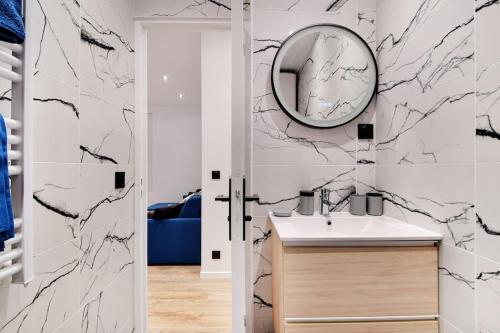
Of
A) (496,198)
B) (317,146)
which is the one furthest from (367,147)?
(496,198)

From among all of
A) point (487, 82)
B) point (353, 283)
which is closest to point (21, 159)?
point (353, 283)

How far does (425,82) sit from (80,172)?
1.60 m

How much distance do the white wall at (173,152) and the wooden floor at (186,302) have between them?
10.1 feet

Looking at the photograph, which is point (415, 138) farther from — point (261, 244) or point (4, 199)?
point (4, 199)

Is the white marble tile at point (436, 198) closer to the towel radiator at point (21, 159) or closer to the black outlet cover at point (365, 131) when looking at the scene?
the black outlet cover at point (365, 131)

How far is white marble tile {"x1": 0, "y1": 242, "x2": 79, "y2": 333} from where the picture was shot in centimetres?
87

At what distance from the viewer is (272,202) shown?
1701mm

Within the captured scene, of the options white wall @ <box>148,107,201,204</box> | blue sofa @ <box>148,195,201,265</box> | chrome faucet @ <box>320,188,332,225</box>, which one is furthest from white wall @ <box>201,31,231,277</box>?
white wall @ <box>148,107,201,204</box>

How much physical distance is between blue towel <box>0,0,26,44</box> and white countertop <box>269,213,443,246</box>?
1.05 m

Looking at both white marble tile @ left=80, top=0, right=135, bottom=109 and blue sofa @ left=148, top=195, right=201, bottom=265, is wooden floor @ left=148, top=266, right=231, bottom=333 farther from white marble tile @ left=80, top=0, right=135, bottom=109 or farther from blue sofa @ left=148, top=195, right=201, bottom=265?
white marble tile @ left=80, top=0, right=135, bottom=109

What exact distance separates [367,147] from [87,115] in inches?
60.9

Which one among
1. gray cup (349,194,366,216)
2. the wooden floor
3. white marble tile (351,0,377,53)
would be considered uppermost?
white marble tile (351,0,377,53)

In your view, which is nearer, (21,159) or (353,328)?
(21,159)

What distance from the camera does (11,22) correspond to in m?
0.70
